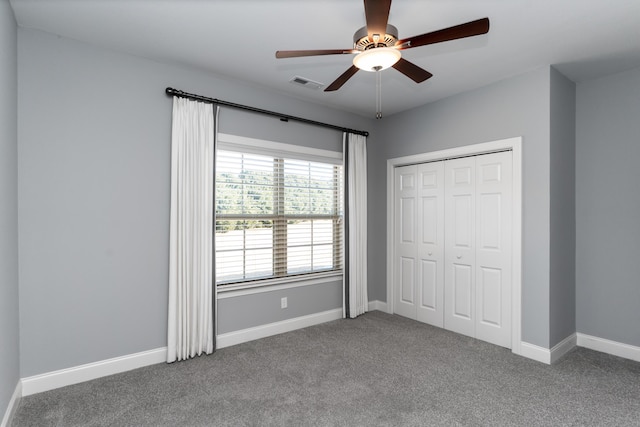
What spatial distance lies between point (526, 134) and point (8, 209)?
14.2 feet

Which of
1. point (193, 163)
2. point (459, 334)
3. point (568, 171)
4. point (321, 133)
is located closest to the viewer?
point (193, 163)

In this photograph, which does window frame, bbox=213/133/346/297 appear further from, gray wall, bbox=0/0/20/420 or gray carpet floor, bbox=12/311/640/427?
gray wall, bbox=0/0/20/420

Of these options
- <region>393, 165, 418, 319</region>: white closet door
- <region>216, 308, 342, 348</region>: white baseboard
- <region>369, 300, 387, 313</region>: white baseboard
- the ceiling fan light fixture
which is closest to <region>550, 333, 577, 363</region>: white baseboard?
<region>393, 165, 418, 319</region>: white closet door

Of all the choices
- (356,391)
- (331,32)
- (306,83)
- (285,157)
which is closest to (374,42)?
(331,32)

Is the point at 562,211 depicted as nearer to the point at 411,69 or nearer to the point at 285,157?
the point at 411,69

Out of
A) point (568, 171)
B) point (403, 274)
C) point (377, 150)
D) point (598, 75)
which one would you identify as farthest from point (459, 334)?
point (598, 75)

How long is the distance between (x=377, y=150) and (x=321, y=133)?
1.01m

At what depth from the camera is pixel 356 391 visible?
8.67 ft

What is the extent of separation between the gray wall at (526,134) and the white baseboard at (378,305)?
1.85m

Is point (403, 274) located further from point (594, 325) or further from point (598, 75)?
point (598, 75)

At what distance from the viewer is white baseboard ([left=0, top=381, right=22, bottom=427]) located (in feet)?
6.92

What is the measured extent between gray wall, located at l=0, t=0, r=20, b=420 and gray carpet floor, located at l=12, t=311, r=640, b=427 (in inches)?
14.6

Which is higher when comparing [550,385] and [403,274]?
[403,274]

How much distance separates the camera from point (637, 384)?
2.77 m
